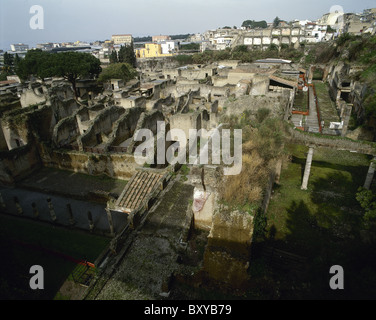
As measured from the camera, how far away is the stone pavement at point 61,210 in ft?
37.1

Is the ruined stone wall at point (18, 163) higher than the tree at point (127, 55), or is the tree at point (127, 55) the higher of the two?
the tree at point (127, 55)

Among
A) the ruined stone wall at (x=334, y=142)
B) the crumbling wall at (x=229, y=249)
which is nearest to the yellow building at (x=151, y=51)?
the ruined stone wall at (x=334, y=142)

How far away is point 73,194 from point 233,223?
10153 mm

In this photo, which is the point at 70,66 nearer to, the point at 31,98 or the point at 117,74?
the point at 117,74

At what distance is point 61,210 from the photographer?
12.7 meters

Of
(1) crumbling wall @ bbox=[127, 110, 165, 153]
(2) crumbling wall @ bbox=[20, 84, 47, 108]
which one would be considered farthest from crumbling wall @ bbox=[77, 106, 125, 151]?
(2) crumbling wall @ bbox=[20, 84, 47, 108]

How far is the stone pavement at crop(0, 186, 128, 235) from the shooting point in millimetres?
11297

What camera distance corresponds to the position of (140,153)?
46.1ft

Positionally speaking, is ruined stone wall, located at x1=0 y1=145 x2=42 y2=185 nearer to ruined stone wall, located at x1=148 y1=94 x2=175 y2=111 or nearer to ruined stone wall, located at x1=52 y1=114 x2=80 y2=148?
ruined stone wall, located at x1=52 y1=114 x2=80 y2=148

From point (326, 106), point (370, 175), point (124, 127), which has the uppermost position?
point (326, 106)

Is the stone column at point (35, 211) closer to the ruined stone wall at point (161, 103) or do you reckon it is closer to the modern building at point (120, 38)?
the ruined stone wall at point (161, 103)

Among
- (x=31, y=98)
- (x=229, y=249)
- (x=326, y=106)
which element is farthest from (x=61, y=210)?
(x=326, y=106)

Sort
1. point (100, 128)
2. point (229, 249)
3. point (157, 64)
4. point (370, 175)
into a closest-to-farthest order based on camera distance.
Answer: point (229, 249) → point (370, 175) → point (100, 128) → point (157, 64)
